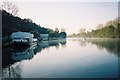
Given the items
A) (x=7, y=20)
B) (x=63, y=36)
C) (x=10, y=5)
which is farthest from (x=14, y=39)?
(x=63, y=36)

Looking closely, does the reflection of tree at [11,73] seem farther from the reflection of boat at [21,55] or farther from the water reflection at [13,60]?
the reflection of boat at [21,55]

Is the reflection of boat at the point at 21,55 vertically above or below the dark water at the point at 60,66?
above

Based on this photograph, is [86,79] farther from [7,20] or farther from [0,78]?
[7,20]

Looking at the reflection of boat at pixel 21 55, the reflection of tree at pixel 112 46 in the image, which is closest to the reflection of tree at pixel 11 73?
the reflection of boat at pixel 21 55

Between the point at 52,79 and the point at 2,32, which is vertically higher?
the point at 2,32

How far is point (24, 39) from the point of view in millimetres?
29547

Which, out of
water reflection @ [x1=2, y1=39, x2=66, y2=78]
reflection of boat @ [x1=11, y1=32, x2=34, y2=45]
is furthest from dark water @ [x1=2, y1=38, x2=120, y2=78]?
reflection of boat @ [x1=11, y1=32, x2=34, y2=45]

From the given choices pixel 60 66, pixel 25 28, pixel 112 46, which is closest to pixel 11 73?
pixel 60 66

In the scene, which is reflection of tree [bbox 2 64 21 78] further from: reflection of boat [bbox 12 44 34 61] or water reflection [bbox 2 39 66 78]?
reflection of boat [bbox 12 44 34 61]

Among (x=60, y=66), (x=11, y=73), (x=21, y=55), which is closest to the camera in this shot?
(x=11, y=73)

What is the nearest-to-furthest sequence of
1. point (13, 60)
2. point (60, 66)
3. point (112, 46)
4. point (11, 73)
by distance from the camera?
point (11, 73), point (60, 66), point (13, 60), point (112, 46)

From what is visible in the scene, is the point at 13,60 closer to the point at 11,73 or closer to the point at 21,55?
the point at 21,55

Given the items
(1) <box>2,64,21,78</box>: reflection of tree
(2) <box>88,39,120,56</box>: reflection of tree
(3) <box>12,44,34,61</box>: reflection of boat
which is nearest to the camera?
(1) <box>2,64,21,78</box>: reflection of tree

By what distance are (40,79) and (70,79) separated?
1093mm
